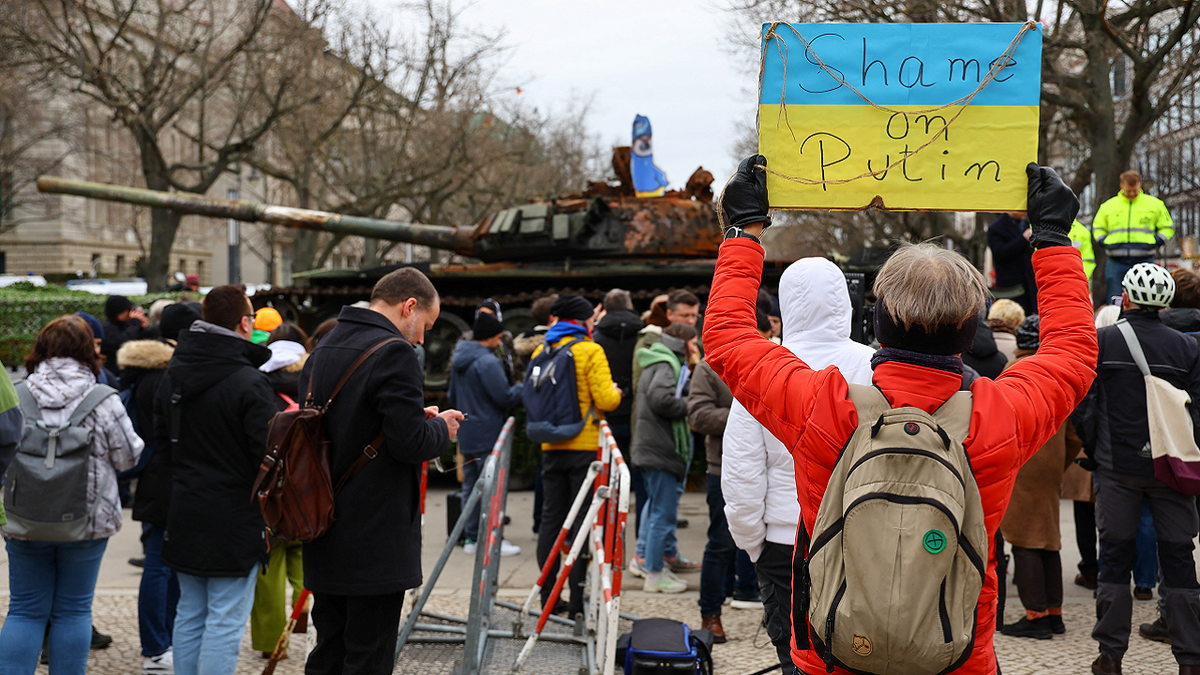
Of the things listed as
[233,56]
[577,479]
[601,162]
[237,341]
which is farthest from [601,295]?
[601,162]

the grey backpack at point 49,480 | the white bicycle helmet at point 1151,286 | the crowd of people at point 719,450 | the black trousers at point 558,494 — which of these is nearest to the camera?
the crowd of people at point 719,450

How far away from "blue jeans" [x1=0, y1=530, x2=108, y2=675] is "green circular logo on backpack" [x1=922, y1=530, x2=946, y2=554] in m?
3.96

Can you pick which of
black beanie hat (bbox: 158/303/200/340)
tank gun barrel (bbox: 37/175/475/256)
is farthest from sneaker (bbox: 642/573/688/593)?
tank gun barrel (bbox: 37/175/475/256)

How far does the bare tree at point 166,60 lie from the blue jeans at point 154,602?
18.0 metres

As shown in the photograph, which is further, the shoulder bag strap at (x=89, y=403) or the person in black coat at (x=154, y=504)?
the person in black coat at (x=154, y=504)

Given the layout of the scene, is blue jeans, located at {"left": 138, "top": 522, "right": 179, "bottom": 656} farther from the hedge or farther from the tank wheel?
the hedge

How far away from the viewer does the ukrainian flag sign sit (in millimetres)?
2619

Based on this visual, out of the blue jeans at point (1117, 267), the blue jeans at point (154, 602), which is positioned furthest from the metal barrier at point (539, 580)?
the blue jeans at point (1117, 267)

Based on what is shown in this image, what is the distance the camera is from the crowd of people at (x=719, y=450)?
2.23 meters

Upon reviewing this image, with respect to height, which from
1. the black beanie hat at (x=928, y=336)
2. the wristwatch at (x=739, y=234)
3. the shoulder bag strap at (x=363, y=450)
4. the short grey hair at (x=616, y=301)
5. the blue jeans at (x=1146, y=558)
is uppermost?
the wristwatch at (x=739, y=234)

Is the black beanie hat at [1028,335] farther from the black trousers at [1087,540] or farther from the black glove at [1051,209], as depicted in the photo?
the black glove at [1051,209]

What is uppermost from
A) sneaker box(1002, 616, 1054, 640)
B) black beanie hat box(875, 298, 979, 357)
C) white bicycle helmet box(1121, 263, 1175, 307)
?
white bicycle helmet box(1121, 263, 1175, 307)

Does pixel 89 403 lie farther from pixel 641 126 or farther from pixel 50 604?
pixel 641 126

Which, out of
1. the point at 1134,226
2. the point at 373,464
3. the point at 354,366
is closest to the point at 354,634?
the point at 373,464
